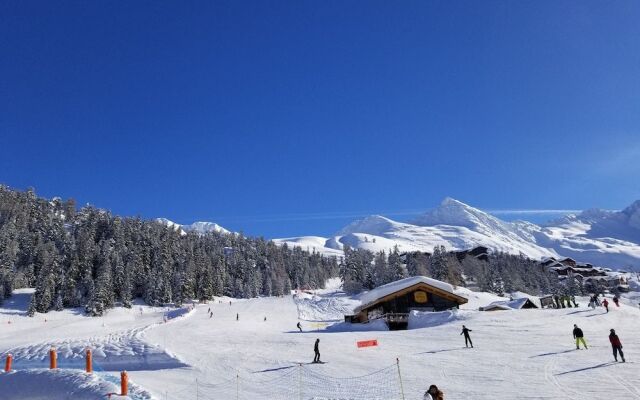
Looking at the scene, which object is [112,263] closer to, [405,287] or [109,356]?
[405,287]

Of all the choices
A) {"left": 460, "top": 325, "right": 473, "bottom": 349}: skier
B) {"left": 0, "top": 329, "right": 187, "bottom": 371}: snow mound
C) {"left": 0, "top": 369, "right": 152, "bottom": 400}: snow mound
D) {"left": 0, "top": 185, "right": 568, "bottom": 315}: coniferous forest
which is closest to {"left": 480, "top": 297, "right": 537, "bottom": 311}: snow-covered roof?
{"left": 460, "top": 325, "right": 473, "bottom": 349}: skier

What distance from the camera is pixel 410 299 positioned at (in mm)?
48562

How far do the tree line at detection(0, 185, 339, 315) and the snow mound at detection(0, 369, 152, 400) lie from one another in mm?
66452

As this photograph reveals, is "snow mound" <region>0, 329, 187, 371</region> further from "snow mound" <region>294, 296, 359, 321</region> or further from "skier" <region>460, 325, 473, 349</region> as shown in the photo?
"snow mound" <region>294, 296, 359, 321</region>

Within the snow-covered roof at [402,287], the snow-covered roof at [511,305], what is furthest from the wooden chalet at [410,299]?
the snow-covered roof at [511,305]

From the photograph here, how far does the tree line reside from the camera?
80250 mm

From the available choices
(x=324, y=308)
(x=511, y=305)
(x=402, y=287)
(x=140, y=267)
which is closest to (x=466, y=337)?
(x=402, y=287)

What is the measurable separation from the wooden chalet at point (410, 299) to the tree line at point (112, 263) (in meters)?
50.5

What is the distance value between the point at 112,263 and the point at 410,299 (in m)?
67.0

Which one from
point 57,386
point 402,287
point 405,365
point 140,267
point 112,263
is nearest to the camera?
point 57,386

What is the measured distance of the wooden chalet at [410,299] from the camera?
48.0 metres

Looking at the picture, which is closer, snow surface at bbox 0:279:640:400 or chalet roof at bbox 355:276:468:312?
snow surface at bbox 0:279:640:400

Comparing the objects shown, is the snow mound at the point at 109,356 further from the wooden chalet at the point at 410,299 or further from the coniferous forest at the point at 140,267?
the coniferous forest at the point at 140,267

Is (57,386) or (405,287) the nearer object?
(57,386)
